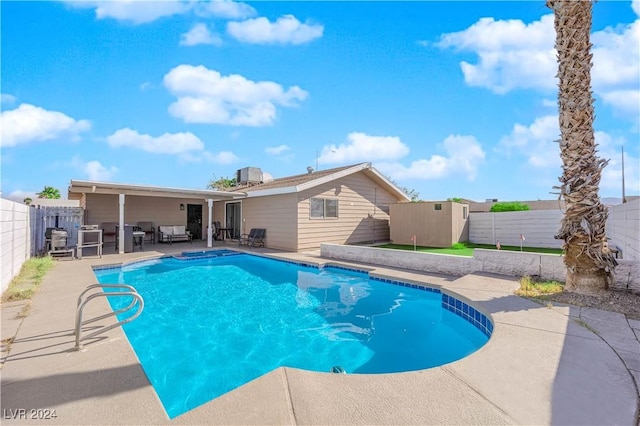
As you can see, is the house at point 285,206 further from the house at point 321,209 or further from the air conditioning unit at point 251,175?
the air conditioning unit at point 251,175

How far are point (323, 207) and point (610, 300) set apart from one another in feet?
29.8

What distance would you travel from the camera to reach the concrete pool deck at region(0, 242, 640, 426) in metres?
2.04

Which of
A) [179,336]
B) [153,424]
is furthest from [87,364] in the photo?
[179,336]

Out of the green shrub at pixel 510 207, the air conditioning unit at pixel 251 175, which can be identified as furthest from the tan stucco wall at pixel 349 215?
the air conditioning unit at pixel 251 175

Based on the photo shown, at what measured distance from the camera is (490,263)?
6.96 m

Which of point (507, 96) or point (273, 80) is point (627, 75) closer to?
point (507, 96)

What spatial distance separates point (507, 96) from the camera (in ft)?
35.9

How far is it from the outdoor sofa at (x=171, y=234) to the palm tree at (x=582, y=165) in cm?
1422

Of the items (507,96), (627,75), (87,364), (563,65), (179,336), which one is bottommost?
(179,336)

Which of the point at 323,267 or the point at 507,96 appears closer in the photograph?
the point at 323,267

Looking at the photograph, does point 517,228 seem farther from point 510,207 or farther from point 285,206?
point 285,206

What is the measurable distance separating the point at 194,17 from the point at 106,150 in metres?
15.1

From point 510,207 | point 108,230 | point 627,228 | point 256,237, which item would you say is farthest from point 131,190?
point 510,207

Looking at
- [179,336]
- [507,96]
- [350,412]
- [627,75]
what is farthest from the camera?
[507,96]
